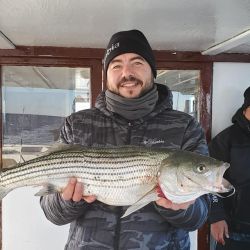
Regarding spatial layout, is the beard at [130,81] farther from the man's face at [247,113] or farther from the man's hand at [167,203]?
the man's face at [247,113]

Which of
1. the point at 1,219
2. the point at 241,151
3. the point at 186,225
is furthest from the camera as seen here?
the point at 1,219

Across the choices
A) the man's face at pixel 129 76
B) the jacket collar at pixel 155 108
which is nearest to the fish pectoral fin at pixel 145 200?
the jacket collar at pixel 155 108

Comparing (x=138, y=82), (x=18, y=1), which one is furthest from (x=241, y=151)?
(x=18, y=1)

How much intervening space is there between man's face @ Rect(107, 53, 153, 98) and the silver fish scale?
0.58 metres

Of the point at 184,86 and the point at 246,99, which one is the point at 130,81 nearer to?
the point at 246,99

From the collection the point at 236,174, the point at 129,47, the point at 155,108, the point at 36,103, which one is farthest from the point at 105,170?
the point at 36,103

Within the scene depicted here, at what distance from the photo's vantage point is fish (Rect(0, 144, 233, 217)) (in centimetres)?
230

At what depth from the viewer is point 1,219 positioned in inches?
203

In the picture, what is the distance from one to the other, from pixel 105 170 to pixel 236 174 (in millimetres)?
2548

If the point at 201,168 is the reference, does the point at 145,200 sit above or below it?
below

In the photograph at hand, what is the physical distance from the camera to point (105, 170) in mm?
2484

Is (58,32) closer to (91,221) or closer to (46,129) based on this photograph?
(46,129)

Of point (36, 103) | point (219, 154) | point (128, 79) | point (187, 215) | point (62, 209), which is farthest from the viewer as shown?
point (36, 103)

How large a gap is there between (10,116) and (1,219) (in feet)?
4.09
